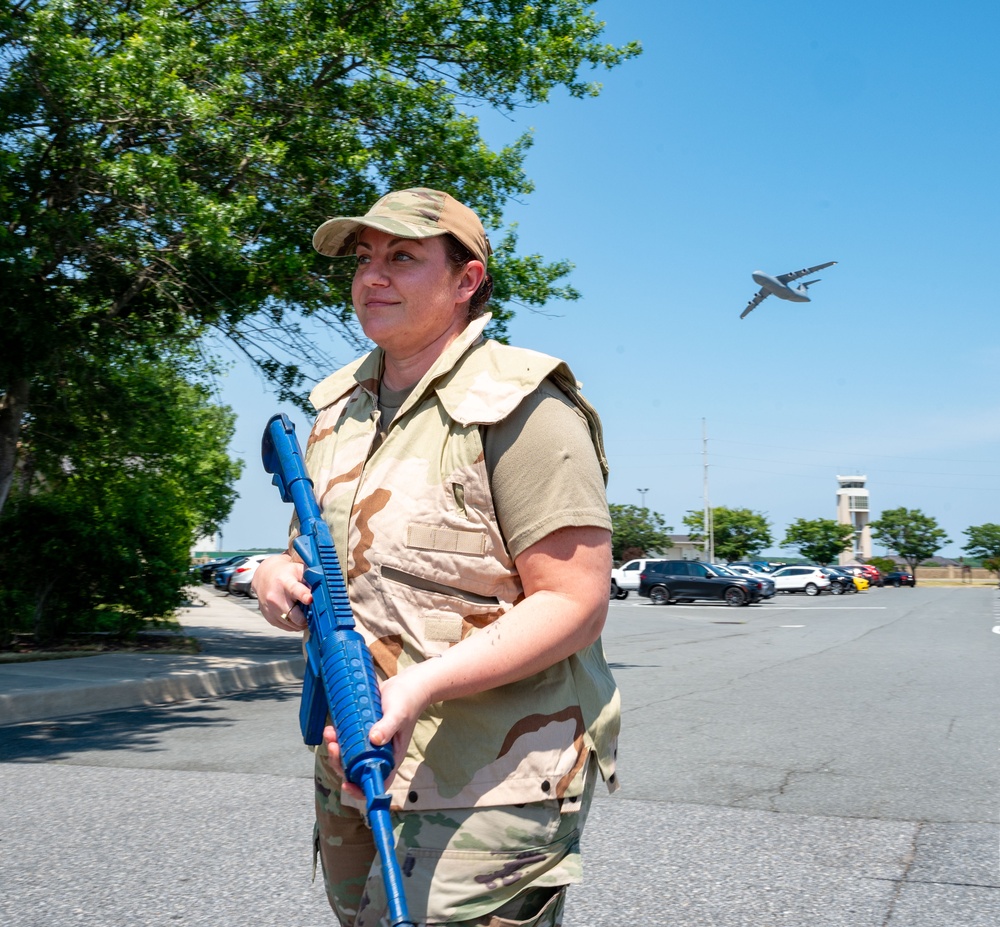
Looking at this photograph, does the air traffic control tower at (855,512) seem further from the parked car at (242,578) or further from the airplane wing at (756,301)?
the parked car at (242,578)

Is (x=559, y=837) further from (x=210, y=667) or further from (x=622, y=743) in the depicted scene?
(x=210, y=667)

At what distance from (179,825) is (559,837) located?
4117 mm

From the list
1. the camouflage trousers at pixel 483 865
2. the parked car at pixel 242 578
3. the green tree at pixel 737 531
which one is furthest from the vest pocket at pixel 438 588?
the green tree at pixel 737 531

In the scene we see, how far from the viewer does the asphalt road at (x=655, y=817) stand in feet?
13.8

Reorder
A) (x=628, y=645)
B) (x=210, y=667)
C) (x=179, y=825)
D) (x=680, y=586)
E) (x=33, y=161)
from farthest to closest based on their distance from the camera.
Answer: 1. (x=680, y=586)
2. (x=628, y=645)
3. (x=210, y=667)
4. (x=33, y=161)
5. (x=179, y=825)

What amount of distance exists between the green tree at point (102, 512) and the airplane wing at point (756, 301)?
123 ft

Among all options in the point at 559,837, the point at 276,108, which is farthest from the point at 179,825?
the point at 276,108

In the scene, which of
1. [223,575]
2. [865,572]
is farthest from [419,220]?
[865,572]

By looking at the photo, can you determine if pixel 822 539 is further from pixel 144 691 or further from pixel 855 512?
pixel 144 691

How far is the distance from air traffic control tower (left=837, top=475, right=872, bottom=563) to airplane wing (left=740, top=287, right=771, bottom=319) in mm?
62741

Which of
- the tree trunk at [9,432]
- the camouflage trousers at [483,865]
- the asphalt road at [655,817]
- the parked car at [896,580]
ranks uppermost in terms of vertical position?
the tree trunk at [9,432]

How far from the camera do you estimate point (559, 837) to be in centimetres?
181

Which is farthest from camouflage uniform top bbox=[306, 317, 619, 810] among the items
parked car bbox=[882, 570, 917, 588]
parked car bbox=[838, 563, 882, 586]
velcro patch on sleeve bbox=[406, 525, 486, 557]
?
parked car bbox=[882, 570, 917, 588]

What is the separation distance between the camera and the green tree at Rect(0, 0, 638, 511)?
33.9ft
